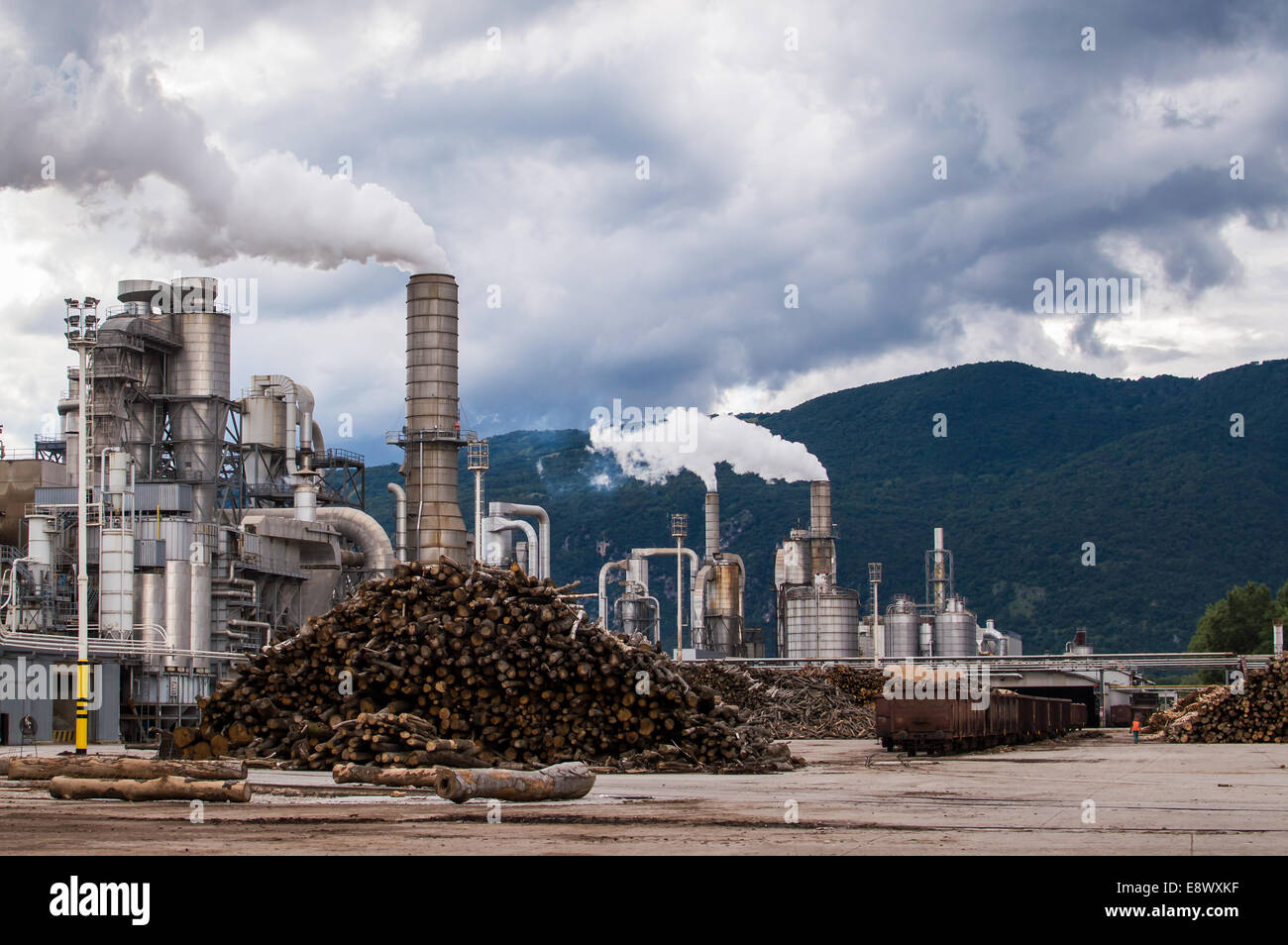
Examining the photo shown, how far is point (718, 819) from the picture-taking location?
12.9 m

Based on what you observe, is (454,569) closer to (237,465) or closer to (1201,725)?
(1201,725)

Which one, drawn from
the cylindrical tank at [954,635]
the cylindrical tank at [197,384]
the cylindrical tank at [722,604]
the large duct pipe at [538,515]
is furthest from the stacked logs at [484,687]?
the cylindrical tank at [954,635]

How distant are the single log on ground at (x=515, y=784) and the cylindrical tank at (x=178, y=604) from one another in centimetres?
3557

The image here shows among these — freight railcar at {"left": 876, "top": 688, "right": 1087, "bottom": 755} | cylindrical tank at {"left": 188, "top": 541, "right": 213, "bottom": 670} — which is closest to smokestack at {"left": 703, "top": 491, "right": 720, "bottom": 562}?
cylindrical tank at {"left": 188, "top": 541, "right": 213, "bottom": 670}

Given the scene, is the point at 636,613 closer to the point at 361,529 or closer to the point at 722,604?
the point at 722,604

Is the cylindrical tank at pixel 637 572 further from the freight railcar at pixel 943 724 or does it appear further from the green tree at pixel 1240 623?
the freight railcar at pixel 943 724

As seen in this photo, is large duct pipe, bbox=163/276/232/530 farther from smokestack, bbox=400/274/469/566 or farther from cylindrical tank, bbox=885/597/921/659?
cylindrical tank, bbox=885/597/921/659

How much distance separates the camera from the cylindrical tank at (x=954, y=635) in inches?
3799

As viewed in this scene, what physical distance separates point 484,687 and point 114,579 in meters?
28.4

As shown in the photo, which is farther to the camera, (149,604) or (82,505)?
(149,604)

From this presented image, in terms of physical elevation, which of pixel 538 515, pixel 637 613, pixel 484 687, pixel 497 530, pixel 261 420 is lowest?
pixel 484 687

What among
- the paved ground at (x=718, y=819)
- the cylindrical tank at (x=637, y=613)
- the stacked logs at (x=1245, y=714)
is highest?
the cylindrical tank at (x=637, y=613)

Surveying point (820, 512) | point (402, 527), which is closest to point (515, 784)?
point (402, 527)

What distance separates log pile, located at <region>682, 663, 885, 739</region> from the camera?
40.3 m
